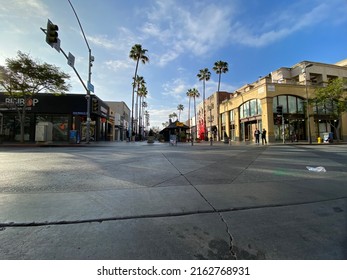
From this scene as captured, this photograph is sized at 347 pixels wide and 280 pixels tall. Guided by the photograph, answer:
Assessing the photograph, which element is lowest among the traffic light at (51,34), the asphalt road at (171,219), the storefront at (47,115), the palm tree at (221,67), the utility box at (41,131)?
the asphalt road at (171,219)

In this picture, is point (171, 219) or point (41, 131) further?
point (41, 131)

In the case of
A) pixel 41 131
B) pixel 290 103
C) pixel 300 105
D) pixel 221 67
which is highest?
pixel 221 67

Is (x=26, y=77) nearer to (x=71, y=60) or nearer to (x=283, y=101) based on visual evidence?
(x=71, y=60)

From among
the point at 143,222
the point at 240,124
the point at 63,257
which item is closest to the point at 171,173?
the point at 143,222

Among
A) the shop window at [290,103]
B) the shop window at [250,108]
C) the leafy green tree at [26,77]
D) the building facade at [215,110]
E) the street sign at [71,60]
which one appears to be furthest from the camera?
the building facade at [215,110]

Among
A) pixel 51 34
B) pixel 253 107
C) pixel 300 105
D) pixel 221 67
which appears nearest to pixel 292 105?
pixel 300 105

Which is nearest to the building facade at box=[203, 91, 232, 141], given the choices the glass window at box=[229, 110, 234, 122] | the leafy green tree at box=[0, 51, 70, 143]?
the glass window at box=[229, 110, 234, 122]

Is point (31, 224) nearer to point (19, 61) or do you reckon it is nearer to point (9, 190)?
point (9, 190)

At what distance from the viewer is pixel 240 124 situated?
127 feet

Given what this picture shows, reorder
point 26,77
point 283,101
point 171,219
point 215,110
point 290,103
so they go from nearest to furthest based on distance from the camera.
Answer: point 171,219 < point 26,77 < point 283,101 < point 290,103 < point 215,110

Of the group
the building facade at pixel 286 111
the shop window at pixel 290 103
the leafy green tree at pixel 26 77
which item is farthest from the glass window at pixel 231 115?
the leafy green tree at pixel 26 77

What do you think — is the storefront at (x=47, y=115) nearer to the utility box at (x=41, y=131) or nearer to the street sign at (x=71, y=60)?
the utility box at (x=41, y=131)

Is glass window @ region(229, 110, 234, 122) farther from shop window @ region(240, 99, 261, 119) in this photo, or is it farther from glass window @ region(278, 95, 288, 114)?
glass window @ region(278, 95, 288, 114)

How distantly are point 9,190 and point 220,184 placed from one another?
4974 mm
